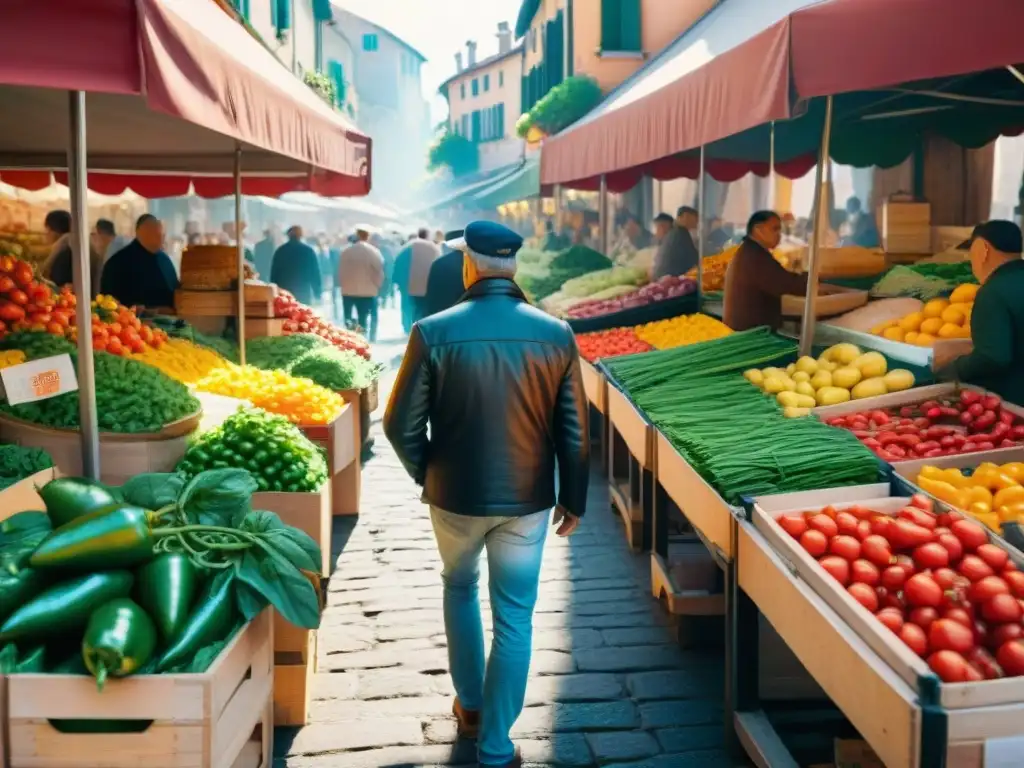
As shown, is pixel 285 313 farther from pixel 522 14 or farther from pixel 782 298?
pixel 522 14

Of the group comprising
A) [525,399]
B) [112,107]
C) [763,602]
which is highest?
[112,107]

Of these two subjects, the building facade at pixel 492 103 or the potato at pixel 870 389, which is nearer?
the potato at pixel 870 389

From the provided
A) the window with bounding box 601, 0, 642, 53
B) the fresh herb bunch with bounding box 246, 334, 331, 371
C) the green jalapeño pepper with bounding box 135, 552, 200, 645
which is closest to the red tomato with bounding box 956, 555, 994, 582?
the green jalapeño pepper with bounding box 135, 552, 200, 645

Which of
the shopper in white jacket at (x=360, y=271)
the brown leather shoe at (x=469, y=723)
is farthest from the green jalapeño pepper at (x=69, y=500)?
the shopper in white jacket at (x=360, y=271)

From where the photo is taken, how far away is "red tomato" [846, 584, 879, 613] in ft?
10.4

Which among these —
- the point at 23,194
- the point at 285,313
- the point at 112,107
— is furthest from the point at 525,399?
the point at 23,194

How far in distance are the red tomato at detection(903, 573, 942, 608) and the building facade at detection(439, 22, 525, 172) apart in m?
46.7

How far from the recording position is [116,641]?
2779 millimetres

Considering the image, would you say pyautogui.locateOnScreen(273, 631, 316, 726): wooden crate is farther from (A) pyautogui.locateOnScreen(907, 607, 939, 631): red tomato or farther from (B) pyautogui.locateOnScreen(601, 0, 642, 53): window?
(B) pyautogui.locateOnScreen(601, 0, 642, 53): window

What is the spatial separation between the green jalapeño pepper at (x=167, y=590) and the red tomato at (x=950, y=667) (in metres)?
2.10

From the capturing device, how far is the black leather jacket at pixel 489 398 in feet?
12.1

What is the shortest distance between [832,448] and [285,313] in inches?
249

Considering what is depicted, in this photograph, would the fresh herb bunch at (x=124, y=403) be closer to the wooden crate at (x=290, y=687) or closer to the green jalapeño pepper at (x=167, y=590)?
the wooden crate at (x=290, y=687)

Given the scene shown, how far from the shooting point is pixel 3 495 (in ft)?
12.6
